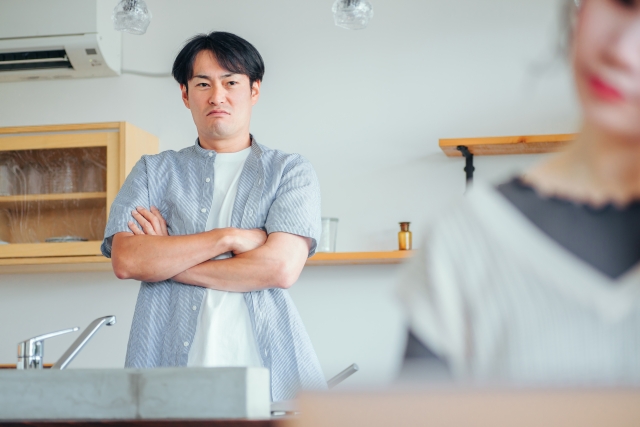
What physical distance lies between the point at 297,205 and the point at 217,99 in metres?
0.36

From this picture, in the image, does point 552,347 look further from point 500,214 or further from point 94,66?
point 94,66

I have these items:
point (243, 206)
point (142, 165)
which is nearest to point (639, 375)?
point (243, 206)

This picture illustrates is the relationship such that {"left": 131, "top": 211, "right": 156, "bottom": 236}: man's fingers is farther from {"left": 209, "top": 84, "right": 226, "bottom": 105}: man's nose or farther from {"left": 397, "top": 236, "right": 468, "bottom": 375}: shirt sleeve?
{"left": 397, "top": 236, "right": 468, "bottom": 375}: shirt sleeve

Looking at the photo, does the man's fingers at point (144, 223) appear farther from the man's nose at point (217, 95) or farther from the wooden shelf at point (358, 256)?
the wooden shelf at point (358, 256)

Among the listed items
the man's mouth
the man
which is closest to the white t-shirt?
the man

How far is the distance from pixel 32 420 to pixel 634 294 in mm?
898

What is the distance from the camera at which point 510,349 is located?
434mm

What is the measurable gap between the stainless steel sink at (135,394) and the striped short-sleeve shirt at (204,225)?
553 millimetres

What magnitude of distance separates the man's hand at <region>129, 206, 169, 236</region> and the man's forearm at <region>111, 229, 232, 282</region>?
46 mm

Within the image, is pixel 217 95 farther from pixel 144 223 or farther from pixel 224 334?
pixel 224 334

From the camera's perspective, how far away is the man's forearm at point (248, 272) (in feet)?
5.45

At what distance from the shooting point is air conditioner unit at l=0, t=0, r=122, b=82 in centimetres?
340

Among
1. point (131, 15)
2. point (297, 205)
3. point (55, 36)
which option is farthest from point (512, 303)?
point (55, 36)

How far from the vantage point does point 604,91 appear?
0.45 meters
